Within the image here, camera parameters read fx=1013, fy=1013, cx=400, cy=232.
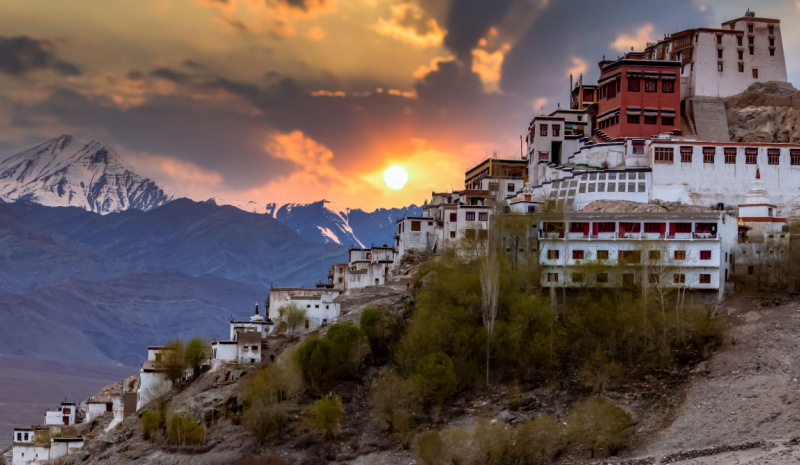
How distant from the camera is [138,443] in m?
69.8

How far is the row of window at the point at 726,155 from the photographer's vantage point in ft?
268

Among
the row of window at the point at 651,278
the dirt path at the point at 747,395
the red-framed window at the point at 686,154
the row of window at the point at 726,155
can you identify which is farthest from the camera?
the red-framed window at the point at 686,154

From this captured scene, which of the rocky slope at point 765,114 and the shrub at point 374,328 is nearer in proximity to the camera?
the shrub at point 374,328

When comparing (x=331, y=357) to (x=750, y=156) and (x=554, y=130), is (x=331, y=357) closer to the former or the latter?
(x=750, y=156)

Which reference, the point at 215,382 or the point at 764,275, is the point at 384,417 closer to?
the point at 215,382

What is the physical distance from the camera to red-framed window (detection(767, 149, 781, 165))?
81688mm

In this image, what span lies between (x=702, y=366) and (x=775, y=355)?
13.8ft

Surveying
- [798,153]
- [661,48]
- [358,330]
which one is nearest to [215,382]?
[358,330]

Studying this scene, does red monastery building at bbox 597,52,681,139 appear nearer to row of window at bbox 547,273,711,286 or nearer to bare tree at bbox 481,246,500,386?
row of window at bbox 547,273,711,286

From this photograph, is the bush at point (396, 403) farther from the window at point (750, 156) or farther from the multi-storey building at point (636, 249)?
the window at point (750, 156)

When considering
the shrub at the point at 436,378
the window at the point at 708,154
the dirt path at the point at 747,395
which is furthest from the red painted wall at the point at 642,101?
the shrub at the point at 436,378

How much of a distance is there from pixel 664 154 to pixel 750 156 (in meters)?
6.86

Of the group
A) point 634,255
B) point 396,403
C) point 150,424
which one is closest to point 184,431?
point 150,424

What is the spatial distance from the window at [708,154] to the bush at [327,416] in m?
38.2
